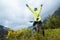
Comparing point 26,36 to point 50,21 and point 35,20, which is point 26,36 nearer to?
point 35,20

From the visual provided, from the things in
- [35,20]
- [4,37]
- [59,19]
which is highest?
[35,20]

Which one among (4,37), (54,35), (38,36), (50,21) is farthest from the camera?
(50,21)

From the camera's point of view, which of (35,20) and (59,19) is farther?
(59,19)

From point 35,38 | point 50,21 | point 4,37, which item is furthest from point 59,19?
point 35,38

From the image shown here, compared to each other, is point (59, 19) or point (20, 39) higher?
point (20, 39)

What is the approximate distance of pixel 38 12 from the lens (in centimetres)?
1180

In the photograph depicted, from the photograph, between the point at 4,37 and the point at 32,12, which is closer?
the point at 32,12

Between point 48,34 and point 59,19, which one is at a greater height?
point 48,34

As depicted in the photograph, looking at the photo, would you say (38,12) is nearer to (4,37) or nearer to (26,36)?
(26,36)

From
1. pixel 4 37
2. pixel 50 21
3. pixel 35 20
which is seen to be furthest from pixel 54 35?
pixel 50 21

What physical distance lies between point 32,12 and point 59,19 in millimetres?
23708

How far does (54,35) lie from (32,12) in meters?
1.71

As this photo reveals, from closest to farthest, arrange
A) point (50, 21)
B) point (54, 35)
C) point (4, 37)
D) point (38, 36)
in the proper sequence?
1. point (38, 36)
2. point (54, 35)
3. point (4, 37)
4. point (50, 21)

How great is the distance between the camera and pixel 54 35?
11.5 metres
